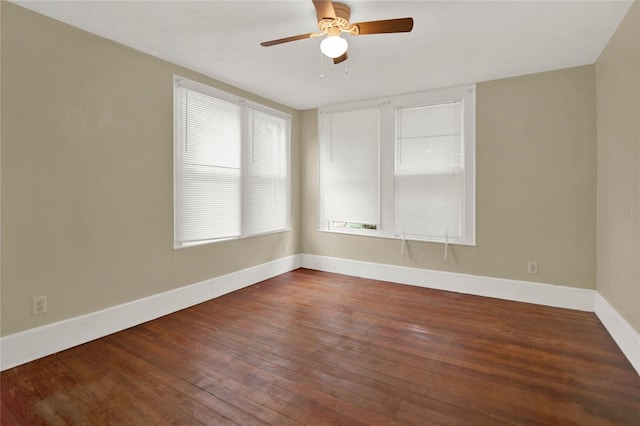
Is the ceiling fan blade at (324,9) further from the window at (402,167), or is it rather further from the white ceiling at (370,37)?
the window at (402,167)

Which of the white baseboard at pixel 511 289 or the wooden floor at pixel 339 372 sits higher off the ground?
the white baseboard at pixel 511 289

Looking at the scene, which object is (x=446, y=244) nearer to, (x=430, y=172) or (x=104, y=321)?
(x=430, y=172)

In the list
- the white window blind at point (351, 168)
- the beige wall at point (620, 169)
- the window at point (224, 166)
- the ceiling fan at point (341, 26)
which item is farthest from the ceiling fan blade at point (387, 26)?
the white window blind at point (351, 168)

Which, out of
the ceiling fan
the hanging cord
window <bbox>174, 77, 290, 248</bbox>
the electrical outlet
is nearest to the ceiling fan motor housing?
the ceiling fan

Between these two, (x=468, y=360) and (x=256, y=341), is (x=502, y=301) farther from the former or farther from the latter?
(x=256, y=341)

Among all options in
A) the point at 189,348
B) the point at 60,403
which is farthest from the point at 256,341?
the point at 60,403

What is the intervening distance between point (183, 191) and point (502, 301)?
3.83 m

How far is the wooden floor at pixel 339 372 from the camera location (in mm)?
1780

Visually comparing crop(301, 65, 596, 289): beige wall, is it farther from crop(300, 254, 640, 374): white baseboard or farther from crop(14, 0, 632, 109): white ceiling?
crop(14, 0, 632, 109): white ceiling

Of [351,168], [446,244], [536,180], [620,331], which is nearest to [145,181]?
[351,168]

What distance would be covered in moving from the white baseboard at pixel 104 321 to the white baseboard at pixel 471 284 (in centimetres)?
156

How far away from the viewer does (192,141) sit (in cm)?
349

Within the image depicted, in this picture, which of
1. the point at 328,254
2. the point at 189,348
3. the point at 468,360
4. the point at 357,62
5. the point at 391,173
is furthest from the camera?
the point at 328,254

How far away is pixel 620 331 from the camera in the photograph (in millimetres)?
2523
